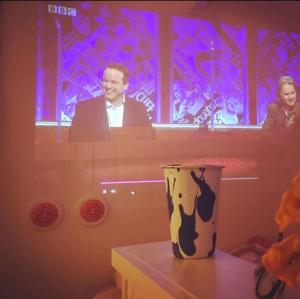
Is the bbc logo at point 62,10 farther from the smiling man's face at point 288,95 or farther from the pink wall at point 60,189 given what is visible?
the smiling man's face at point 288,95

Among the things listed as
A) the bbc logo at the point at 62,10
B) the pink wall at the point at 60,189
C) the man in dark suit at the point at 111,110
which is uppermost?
the bbc logo at the point at 62,10

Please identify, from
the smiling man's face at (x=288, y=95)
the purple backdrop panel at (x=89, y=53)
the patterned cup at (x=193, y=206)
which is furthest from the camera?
the purple backdrop panel at (x=89, y=53)

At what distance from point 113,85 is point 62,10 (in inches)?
14.4

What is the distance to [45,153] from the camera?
1.24 m

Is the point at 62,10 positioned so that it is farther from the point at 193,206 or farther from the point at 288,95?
the point at 193,206

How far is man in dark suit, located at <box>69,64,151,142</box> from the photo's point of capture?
1.28m

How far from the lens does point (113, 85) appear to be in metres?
1.32

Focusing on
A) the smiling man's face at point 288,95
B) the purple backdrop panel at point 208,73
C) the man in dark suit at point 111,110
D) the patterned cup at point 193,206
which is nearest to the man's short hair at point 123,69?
the man in dark suit at point 111,110

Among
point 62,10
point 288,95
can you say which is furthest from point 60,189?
point 288,95

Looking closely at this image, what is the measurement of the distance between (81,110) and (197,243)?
0.85 m

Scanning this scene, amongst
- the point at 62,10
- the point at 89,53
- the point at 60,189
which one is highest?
the point at 62,10

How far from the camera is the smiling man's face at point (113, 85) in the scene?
1312mm

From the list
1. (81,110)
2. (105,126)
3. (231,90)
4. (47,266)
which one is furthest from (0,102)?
(231,90)

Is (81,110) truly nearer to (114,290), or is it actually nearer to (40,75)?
(40,75)
